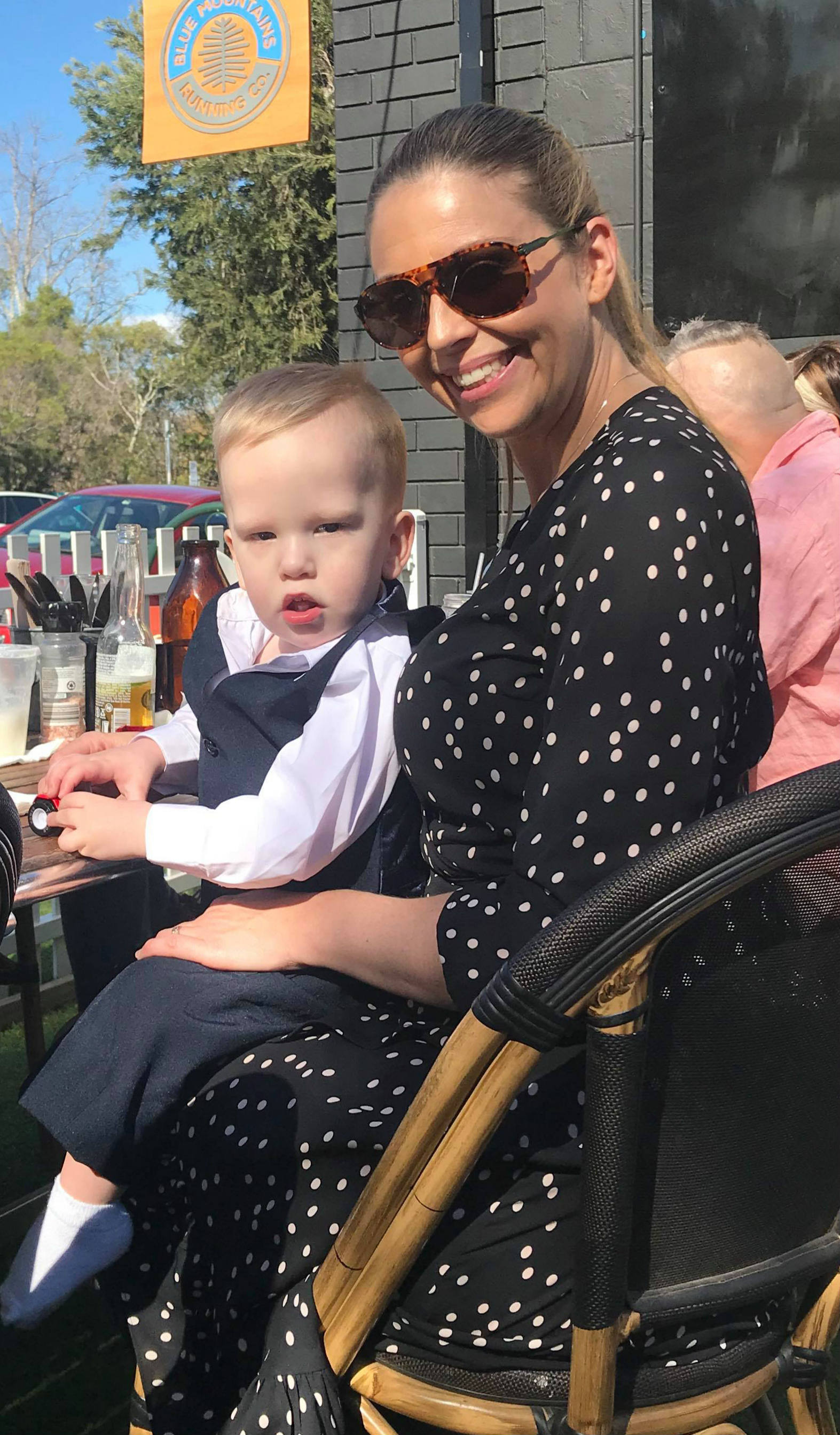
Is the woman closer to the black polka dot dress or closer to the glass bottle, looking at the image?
the black polka dot dress

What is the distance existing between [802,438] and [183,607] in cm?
147

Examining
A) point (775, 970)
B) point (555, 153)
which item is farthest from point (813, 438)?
point (775, 970)

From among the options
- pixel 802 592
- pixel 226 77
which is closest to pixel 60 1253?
pixel 802 592

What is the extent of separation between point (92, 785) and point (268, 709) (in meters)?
0.47

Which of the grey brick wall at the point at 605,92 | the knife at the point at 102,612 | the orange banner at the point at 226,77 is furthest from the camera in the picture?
the grey brick wall at the point at 605,92

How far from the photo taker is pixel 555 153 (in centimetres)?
153

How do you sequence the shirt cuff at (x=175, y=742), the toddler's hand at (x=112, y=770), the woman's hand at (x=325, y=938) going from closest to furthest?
1. the woman's hand at (x=325, y=938)
2. the toddler's hand at (x=112, y=770)
3. the shirt cuff at (x=175, y=742)

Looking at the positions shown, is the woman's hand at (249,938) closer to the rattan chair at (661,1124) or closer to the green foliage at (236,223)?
the rattan chair at (661,1124)

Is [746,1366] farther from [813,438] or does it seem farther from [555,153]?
[813,438]

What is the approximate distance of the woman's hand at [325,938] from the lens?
132 cm

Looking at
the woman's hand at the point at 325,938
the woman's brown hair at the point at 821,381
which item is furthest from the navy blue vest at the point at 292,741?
the woman's brown hair at the point at 821,381

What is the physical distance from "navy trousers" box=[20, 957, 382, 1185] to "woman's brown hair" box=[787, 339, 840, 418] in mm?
2576

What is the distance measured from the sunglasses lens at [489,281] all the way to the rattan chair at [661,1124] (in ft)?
2.60

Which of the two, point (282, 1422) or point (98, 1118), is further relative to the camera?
point (98, 1118)
